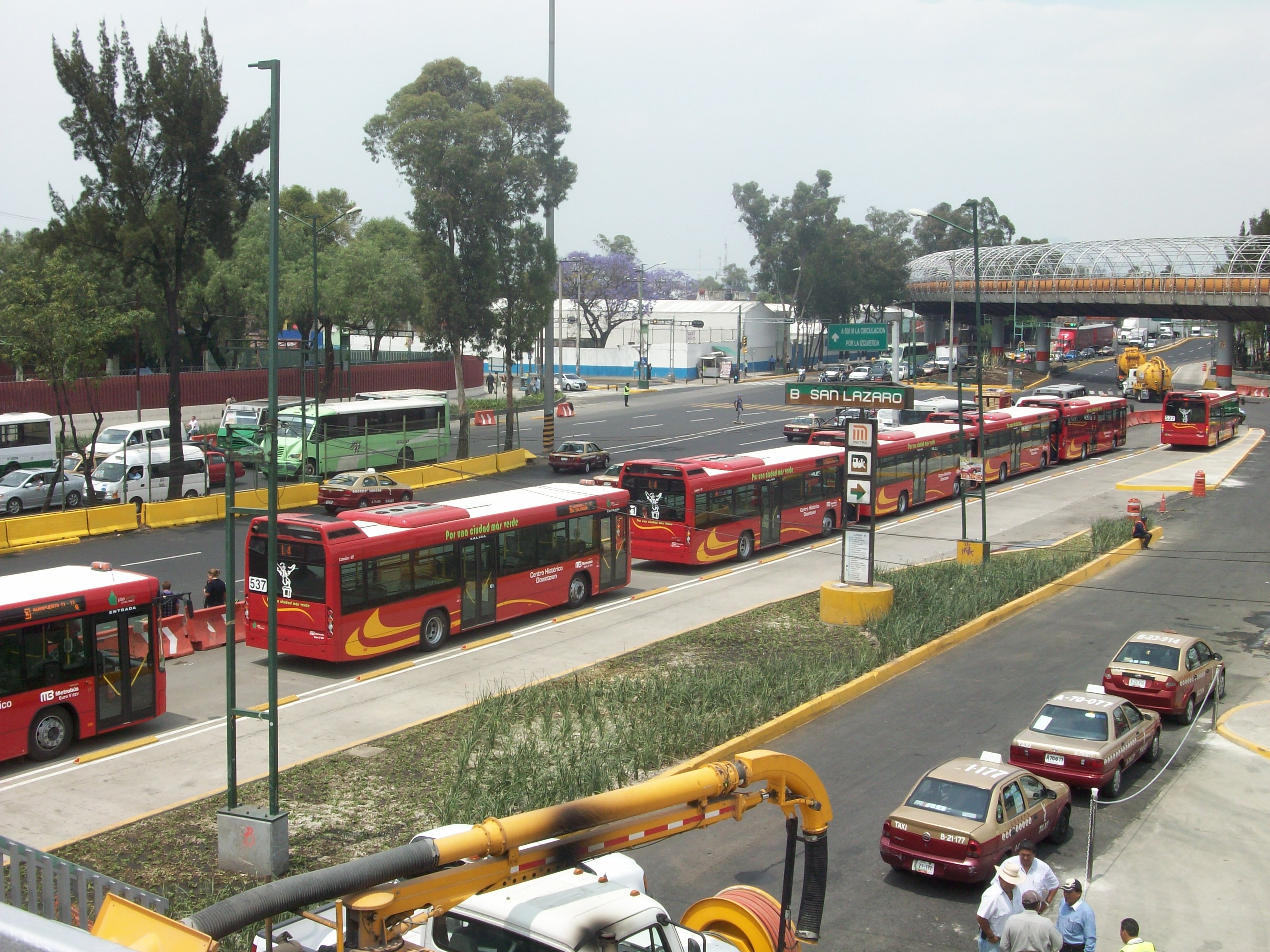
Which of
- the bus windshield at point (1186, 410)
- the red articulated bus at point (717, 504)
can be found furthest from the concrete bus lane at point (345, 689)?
the bus windshield at point (1186, 410)

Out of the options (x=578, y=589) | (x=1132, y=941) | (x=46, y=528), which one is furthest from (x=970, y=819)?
(x=46, y=528)

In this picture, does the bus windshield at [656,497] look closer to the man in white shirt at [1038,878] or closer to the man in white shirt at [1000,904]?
the man in white shirt at [1038,878]

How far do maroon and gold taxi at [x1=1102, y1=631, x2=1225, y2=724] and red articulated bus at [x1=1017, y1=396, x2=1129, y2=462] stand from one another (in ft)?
108

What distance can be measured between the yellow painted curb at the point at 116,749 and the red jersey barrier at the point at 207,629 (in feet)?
16.7

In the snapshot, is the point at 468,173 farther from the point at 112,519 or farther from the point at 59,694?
the point at 59,694

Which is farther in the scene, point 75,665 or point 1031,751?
point 75,665

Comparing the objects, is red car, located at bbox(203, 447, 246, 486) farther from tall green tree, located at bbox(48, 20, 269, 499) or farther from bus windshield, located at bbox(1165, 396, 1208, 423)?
bus windshield, located at bbox(1165, 396, 1208, 423)

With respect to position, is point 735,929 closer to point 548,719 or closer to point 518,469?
point 548,719

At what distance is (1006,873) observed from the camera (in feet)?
35.6

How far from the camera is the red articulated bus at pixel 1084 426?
5191 cm

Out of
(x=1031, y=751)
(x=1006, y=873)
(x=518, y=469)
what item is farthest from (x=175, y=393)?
(x=1006, y=873)

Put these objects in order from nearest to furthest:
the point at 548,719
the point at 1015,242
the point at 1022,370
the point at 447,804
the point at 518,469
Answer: the point at 447,804, the point at 548,719, the point at 518,469, the point at 1022,370, the point at 1015,242

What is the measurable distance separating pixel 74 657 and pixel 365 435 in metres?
28.5

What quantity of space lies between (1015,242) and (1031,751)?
169 m
